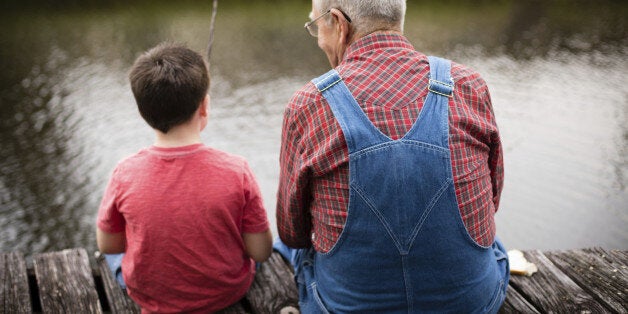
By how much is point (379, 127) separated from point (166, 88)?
2.25 feet

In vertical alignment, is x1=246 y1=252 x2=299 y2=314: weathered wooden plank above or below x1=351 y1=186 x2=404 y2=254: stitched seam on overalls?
below

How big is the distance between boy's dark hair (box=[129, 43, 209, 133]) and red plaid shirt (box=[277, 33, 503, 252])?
34cm

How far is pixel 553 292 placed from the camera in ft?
6.63

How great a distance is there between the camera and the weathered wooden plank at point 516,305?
1916mm

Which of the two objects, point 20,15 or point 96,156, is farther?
point 20,15

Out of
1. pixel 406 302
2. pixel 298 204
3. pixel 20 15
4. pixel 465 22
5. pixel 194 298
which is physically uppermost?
pixel 298 204

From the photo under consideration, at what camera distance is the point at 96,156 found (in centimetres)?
491

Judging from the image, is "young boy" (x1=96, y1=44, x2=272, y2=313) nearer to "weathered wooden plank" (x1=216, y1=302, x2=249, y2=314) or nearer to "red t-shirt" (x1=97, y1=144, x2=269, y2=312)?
"red t-shirt" (x1=97, y1=144, x2=269, y2=312)

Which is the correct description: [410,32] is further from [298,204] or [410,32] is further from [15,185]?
[298,204]

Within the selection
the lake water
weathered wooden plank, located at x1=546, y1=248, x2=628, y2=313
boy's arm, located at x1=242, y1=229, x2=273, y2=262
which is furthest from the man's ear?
the lake water

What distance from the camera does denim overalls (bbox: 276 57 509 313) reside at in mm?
Result: 1261

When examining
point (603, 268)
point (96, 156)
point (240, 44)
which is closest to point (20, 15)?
point (240, 44)

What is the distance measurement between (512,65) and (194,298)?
730cm

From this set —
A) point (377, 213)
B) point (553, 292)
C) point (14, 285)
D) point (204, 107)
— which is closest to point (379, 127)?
point (377, 213)
